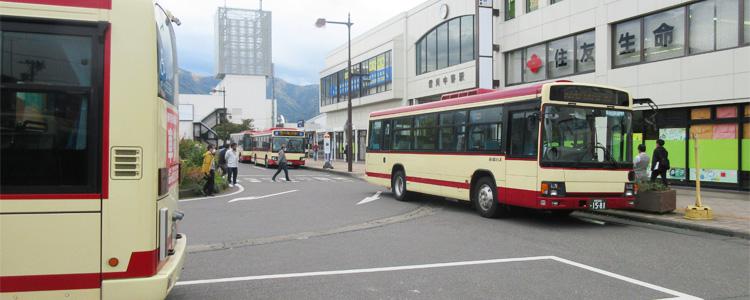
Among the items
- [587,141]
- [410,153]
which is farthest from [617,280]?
[410,153]

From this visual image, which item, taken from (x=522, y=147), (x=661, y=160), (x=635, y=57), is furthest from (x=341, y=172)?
(x=522, y=147)

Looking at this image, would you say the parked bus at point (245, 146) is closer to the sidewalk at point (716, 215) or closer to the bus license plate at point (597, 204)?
the sidewalk at point (716, 215)

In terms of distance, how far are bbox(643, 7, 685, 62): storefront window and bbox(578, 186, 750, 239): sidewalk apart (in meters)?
5.09

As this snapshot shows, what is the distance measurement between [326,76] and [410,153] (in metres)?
36.4

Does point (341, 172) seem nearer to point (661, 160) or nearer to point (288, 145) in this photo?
point (288, 145)

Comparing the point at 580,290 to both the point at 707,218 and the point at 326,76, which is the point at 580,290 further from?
the point at 326,76

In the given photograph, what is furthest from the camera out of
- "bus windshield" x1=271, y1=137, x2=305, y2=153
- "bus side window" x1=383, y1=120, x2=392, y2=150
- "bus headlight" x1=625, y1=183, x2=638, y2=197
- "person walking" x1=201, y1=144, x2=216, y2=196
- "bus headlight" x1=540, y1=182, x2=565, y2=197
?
"bus windshield" x1=271, y1=137, x2=305, y2=153

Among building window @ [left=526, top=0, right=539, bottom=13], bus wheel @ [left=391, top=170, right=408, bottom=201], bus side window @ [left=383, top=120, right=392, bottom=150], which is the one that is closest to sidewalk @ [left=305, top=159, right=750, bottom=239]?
bus wheel @ [left=391, top=170, right=408, bottom=201]

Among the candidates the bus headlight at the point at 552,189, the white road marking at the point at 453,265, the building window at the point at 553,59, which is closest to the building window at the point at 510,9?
the building window at the point at 553,59

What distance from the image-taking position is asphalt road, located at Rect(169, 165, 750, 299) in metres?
5.79

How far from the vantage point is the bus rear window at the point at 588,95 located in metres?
10.0

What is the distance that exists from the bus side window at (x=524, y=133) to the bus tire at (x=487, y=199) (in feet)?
3.60

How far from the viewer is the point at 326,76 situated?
5025cm

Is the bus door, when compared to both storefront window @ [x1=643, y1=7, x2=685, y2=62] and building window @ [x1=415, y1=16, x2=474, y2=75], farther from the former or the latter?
building window @ [x1=415, y1=16, x2=474, y2=75]
